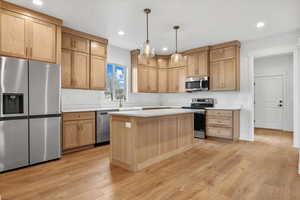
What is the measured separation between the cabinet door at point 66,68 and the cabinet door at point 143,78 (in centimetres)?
234

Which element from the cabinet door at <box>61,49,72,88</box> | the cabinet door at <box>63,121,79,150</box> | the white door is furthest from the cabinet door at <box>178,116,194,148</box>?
the white door

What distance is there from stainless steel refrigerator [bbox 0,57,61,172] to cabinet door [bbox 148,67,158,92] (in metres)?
3.33

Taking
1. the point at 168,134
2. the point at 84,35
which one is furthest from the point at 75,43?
the point at 168,134

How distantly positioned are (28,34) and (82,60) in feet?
4.23

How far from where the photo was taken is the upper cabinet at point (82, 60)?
392 centimetres

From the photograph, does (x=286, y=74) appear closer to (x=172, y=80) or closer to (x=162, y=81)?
(x=172, y=80)

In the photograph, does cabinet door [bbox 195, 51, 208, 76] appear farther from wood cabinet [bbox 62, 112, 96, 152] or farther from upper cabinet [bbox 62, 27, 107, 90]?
wood cabinet [bbox 62, 112, 96, 152]


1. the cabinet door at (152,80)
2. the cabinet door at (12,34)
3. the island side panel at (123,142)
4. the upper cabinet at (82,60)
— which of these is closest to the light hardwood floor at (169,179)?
the island side panel at (123,142)

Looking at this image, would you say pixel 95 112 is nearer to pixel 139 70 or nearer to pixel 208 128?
pixel 139 70

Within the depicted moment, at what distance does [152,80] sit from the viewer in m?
6.18

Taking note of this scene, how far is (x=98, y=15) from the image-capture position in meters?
3.38

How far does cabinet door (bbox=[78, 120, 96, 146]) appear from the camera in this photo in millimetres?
3879

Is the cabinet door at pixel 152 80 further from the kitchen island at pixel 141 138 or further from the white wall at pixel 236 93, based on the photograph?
the kitchen island at pixel 141 138

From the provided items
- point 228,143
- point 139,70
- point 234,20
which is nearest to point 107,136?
point 139,70
